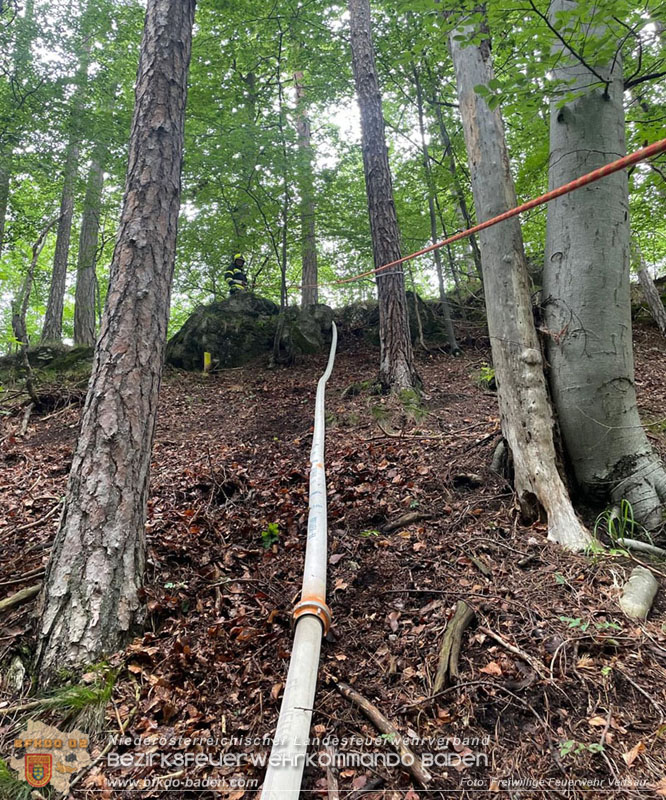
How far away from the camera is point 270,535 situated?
2.75 meters

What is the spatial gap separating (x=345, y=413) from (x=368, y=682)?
3.43 metres

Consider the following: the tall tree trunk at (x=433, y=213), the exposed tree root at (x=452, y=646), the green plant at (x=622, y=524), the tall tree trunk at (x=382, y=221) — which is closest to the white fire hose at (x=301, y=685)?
the exposed tree root at (x=452, y=646)

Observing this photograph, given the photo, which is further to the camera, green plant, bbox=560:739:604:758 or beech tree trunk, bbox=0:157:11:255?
beech tree trunk, bbox=0:157:11:255

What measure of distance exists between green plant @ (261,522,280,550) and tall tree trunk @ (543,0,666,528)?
77.7 inches

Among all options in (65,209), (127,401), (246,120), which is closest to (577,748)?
(127,401)

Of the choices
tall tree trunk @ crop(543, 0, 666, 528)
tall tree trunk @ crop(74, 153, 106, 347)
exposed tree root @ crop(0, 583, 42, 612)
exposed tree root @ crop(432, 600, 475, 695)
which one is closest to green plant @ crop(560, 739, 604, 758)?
exposed tree root @ crop(432, 600, 475, 695)

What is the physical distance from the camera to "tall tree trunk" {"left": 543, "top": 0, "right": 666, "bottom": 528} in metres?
2.40

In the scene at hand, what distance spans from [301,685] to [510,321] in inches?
93.2

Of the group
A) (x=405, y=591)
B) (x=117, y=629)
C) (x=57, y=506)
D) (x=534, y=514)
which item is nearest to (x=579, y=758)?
(x=405, y=591)

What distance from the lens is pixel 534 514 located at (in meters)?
2.46

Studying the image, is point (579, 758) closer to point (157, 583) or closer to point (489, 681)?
point (489, 681)

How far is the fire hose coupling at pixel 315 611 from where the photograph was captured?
1757 mm

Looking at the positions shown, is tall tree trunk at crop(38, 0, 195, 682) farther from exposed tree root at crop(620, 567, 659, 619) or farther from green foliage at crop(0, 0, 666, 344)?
green foliage at crop(0, 0, 666, 344)

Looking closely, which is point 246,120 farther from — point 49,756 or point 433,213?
point 49,756
